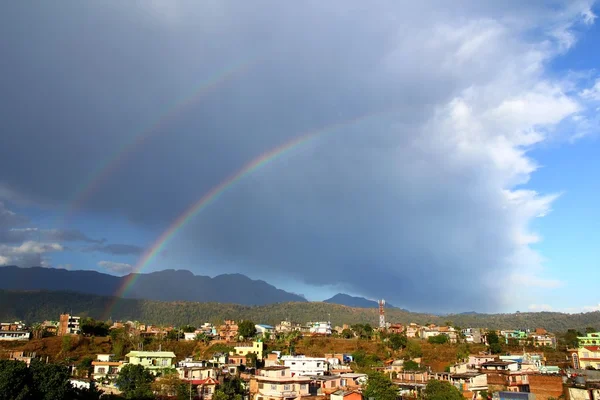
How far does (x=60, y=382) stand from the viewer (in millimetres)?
31406

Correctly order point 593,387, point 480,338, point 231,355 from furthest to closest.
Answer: point 480,338, point 231,355, point 593,387

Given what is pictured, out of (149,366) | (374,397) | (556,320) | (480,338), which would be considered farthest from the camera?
(556,320)

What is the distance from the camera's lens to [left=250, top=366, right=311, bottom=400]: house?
37.2 metres

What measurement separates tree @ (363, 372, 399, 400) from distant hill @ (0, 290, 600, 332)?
100518mm

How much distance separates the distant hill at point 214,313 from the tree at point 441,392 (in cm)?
10123

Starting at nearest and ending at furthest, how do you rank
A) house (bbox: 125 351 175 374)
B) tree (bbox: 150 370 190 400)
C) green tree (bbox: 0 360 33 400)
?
1. green tree (bbox: 0 360 33 400)
2. tree (bbox: 150 370 190 400)
3. house (bbox: 125 351 175 374)

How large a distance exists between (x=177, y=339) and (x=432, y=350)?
131 ft

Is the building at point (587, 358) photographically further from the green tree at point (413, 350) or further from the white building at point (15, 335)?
the white building at point (15, 335)

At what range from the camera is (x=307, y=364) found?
169 feet

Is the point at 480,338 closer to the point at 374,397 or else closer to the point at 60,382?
the point at 374,397

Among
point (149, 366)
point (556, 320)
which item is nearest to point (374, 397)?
point (149, 366)

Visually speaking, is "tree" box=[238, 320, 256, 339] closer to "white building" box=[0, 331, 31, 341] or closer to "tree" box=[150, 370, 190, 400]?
"white building" box=[0, 331, 31, 341]

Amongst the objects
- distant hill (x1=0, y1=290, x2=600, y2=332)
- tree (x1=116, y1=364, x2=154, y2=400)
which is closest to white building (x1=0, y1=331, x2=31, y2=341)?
tree (x1=116, y1=364, x2=154, y2=400)

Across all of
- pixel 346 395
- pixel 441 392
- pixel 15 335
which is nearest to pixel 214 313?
pixel 15 335
